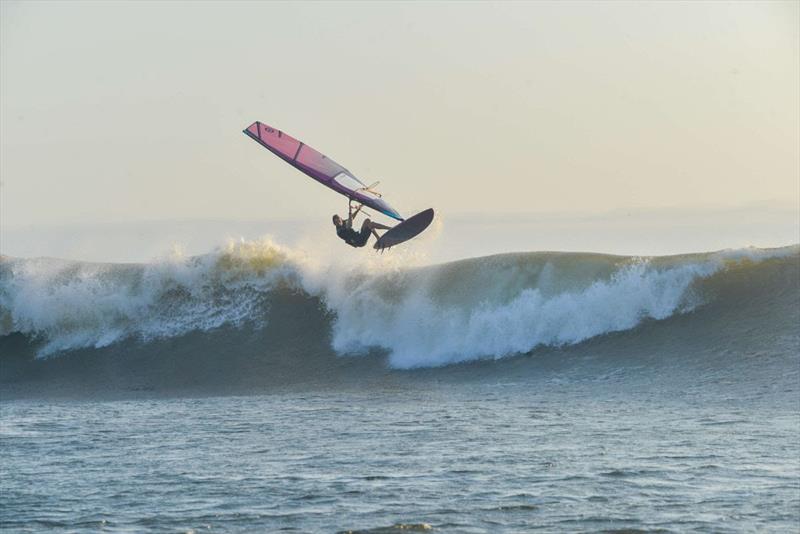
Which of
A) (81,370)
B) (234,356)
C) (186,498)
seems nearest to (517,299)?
(234,356)

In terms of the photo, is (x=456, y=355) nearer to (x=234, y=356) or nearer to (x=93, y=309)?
(x=234, y=356)

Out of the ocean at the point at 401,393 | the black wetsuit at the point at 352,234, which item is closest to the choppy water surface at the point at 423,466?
the ocean at the point at 401,393

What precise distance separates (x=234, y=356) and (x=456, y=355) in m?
3.97

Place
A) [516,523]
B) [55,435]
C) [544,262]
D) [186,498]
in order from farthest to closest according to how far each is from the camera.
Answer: [544,262] < [55,435] < [186,498] < [516,523]

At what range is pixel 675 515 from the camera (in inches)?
385

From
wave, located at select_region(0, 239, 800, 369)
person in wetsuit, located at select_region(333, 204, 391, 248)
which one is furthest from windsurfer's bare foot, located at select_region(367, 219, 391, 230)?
wave, located at select_region(0, 239, 800, 369)

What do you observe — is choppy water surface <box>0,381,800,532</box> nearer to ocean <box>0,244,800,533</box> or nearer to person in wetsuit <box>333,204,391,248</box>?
ocean <box>0,244,800,533</box>

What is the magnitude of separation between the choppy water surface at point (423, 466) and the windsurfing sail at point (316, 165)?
270 cm

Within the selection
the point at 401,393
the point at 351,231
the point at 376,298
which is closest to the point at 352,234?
the point at 351,231

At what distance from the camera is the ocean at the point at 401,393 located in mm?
10438

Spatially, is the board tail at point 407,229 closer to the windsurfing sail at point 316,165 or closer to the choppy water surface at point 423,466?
the windsurfing sail at point 316,165

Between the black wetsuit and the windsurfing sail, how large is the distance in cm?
57

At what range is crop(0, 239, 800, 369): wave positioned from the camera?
812 inches

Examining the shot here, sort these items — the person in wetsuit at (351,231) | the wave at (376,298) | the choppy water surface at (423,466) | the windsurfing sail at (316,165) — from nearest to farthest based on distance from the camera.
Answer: the choppy water surface at (423,466)
the person in wetsuit at (351,231)
the windsurfing sail at (316,165)
the wave at (376,298)
